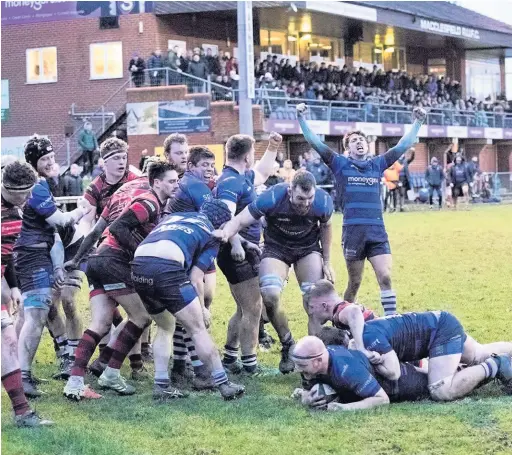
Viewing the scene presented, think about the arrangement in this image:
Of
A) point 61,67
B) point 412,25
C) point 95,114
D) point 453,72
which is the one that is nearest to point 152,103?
point 95,114

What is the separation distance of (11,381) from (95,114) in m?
31.1

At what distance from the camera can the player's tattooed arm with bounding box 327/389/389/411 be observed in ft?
22.9

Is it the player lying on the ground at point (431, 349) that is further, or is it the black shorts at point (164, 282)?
the black shorts at point (164, 282)

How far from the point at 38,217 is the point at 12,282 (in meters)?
1.15

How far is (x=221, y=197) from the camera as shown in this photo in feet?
28.3

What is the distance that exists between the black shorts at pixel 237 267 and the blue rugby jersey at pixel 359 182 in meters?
1.41

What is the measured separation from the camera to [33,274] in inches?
328

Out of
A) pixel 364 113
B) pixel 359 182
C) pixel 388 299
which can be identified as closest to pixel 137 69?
pixel 364 113

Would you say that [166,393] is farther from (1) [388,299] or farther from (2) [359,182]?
(2) [359,182]

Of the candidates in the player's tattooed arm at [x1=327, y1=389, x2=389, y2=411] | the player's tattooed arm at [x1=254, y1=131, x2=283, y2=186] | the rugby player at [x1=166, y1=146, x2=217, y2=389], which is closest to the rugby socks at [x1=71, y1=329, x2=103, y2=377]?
the rugby player at [x1=166, y1=146, x2=217, y2=389]

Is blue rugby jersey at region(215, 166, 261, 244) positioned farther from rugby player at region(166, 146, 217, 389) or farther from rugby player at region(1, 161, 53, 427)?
rugby player at region(1, 161, 53, 427)

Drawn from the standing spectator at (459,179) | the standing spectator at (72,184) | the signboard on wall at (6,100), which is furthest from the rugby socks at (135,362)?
the signboard on wall at (6,100)

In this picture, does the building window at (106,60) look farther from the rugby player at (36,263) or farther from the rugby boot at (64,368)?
the rugby player at (36,263)

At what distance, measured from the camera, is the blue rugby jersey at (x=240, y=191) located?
28.6 feet
